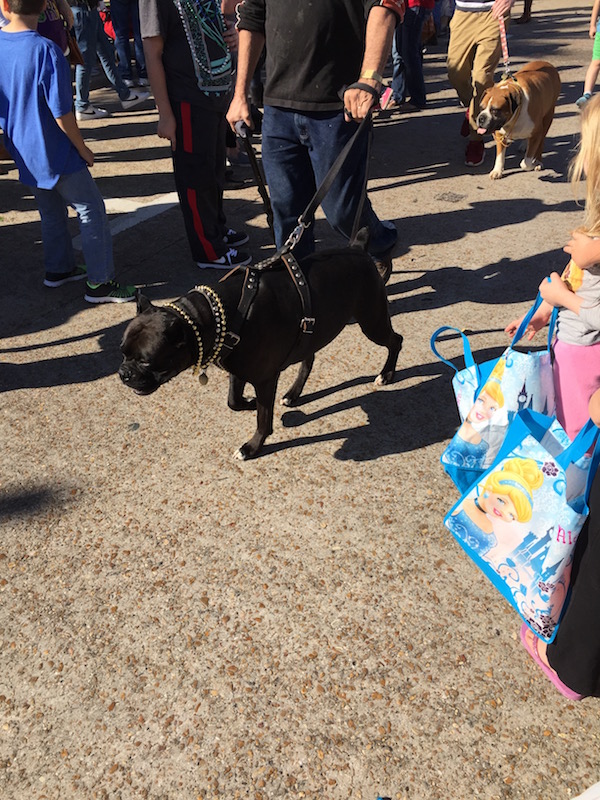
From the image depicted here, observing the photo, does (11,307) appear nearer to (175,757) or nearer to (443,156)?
(175,757)

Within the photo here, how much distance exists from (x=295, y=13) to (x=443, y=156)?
170 inches

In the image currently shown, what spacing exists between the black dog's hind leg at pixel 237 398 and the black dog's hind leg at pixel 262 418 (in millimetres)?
165

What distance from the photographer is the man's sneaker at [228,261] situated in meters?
4.98

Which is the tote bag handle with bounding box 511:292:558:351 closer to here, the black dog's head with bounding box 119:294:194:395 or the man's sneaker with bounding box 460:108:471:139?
the black dog's head with bounding box 119:294:194:395

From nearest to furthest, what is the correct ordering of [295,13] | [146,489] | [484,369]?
1. [484,369]
2. [146,489]
3. [295,13]

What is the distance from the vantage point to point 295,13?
3.31 meters

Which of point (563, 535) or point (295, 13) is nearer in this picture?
point (563, 535)

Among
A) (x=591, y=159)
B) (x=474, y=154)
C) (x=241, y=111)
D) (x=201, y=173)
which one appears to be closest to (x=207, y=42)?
(x=201, y=173)

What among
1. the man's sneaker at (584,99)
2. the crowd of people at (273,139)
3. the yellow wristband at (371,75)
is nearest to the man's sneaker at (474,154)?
the man's sneaker at (584,99)

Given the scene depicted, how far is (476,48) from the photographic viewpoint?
6.64 metres

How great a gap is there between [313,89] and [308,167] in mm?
471

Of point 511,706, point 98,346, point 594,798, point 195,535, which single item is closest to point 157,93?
point 98,346

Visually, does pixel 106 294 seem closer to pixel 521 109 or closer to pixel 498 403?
pixel 498 403

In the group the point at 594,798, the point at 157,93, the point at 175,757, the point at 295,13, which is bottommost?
the point at 175,757
